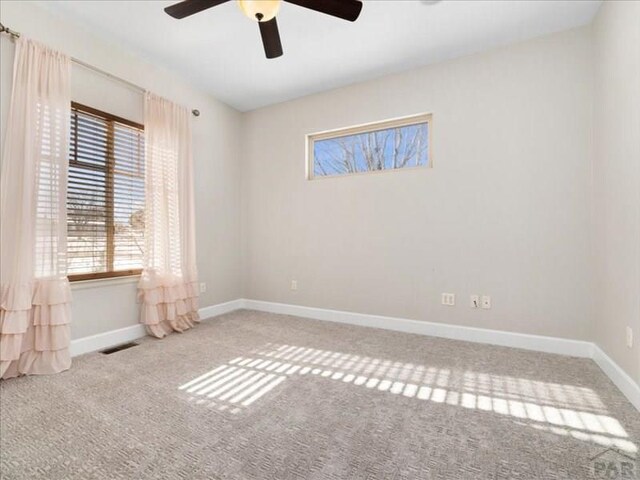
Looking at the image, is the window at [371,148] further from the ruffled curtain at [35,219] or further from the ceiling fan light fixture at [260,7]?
the ruffled curtain at [35,219]

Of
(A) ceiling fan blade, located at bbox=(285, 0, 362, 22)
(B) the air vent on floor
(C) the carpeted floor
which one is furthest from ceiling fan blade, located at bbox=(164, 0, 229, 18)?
(B) the air vent on floor

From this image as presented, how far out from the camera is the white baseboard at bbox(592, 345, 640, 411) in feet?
5.98

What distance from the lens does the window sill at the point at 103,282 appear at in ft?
8.68

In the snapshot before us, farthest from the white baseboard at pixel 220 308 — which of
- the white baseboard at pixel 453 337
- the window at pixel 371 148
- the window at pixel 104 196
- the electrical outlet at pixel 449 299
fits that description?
the electrical outlet at pixel 449 299

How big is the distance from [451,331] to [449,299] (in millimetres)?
319

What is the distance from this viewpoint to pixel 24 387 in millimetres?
2051

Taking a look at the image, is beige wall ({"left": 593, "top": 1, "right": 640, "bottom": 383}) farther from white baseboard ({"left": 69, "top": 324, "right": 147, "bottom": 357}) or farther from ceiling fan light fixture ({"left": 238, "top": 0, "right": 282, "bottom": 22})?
white baseboard ({"left": 69, "top": 324, "right": 147, "bottom": 357})

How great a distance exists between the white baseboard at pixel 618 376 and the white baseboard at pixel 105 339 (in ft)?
12.8

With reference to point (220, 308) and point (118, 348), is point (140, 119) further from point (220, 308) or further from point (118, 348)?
point (220, 308)

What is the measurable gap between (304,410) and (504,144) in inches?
112

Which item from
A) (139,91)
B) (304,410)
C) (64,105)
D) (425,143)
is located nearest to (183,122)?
(139,91)

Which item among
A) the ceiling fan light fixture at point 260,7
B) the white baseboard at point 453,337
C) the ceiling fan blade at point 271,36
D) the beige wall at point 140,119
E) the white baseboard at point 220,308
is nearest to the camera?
the ceiling fan light fixture at point 260,7

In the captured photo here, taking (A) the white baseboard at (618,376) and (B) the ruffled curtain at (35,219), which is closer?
(A) the white baseboard at (618,376)

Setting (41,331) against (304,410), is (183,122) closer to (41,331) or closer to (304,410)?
(41,331)
